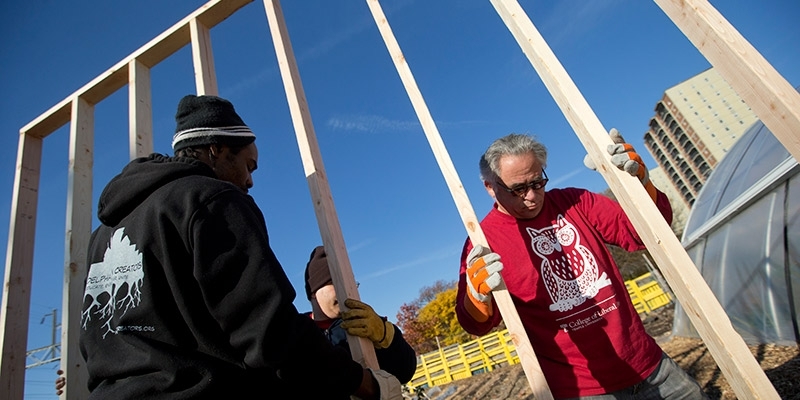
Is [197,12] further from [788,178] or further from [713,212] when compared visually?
[713,212]

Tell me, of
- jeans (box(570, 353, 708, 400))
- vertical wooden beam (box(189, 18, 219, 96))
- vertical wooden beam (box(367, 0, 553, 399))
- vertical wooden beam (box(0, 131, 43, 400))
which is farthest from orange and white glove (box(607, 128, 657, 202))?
vertical wooden beam (box(0, 131, 43, 400))

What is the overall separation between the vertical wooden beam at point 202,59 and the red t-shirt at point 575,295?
184 centimetres

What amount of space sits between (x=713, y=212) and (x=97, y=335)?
343 inches

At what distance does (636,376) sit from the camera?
6.25 feet

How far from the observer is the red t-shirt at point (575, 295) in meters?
1.95

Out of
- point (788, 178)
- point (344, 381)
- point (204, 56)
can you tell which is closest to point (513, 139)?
point (344, 381)

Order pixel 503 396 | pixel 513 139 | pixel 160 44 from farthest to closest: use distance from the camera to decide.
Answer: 1. pixel 503 396
2. pixel 160 44
3. pixel 513 139

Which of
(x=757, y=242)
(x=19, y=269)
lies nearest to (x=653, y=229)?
(x=19, y=269)

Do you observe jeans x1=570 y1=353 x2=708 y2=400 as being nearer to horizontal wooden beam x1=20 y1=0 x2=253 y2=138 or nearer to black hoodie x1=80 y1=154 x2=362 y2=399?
black hoodie x1=80 y1=154 x2=362 y2=399

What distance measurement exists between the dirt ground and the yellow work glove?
3.79 meters

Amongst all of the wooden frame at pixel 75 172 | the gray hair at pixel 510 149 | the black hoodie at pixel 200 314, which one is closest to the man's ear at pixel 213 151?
the black hoodie at pixel 200 314

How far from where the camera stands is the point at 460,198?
67.3 inches

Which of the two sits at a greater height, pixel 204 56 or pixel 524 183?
pixel 204 56

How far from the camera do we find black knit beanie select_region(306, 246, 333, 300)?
2.34 metres
